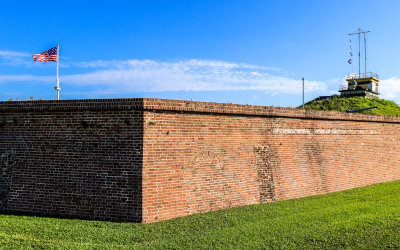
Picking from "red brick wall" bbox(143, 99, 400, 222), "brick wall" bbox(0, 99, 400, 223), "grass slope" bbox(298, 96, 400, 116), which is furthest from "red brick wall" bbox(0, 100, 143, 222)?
"grass slope" bbox(298, 96, 400, 116)

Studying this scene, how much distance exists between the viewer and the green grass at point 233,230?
6371 millimetres

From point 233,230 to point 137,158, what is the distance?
277 centimetres

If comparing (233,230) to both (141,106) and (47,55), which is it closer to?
(141,106)

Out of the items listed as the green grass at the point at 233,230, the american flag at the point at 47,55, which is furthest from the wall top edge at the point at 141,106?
the american flag at the point at 47,55

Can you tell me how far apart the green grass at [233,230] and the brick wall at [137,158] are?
1.68 ft

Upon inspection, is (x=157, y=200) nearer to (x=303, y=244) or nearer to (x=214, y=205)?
(x=214, y=205)

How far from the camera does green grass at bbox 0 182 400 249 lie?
251 inches

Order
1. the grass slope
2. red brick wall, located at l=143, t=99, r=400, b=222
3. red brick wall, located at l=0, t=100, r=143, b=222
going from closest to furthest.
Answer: red brick wall, located at l=0, t=100, r=143, b=222 < red brick wall, located at l=143, t=99, r=400, b=222 < the grass slope

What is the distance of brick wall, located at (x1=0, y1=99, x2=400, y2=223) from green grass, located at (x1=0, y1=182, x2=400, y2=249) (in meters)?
0.51

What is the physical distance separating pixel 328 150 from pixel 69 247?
10.00m

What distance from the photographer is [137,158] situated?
802 cm

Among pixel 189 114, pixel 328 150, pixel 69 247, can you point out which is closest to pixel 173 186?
pixel 189 114

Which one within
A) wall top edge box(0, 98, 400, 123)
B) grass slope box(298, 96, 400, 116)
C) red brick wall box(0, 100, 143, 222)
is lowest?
red brick wall box(0, 100, 143, 222)

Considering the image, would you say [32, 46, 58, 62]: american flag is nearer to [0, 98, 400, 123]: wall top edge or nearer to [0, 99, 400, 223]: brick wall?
[0, 98, 400, 123]: wall top edge
